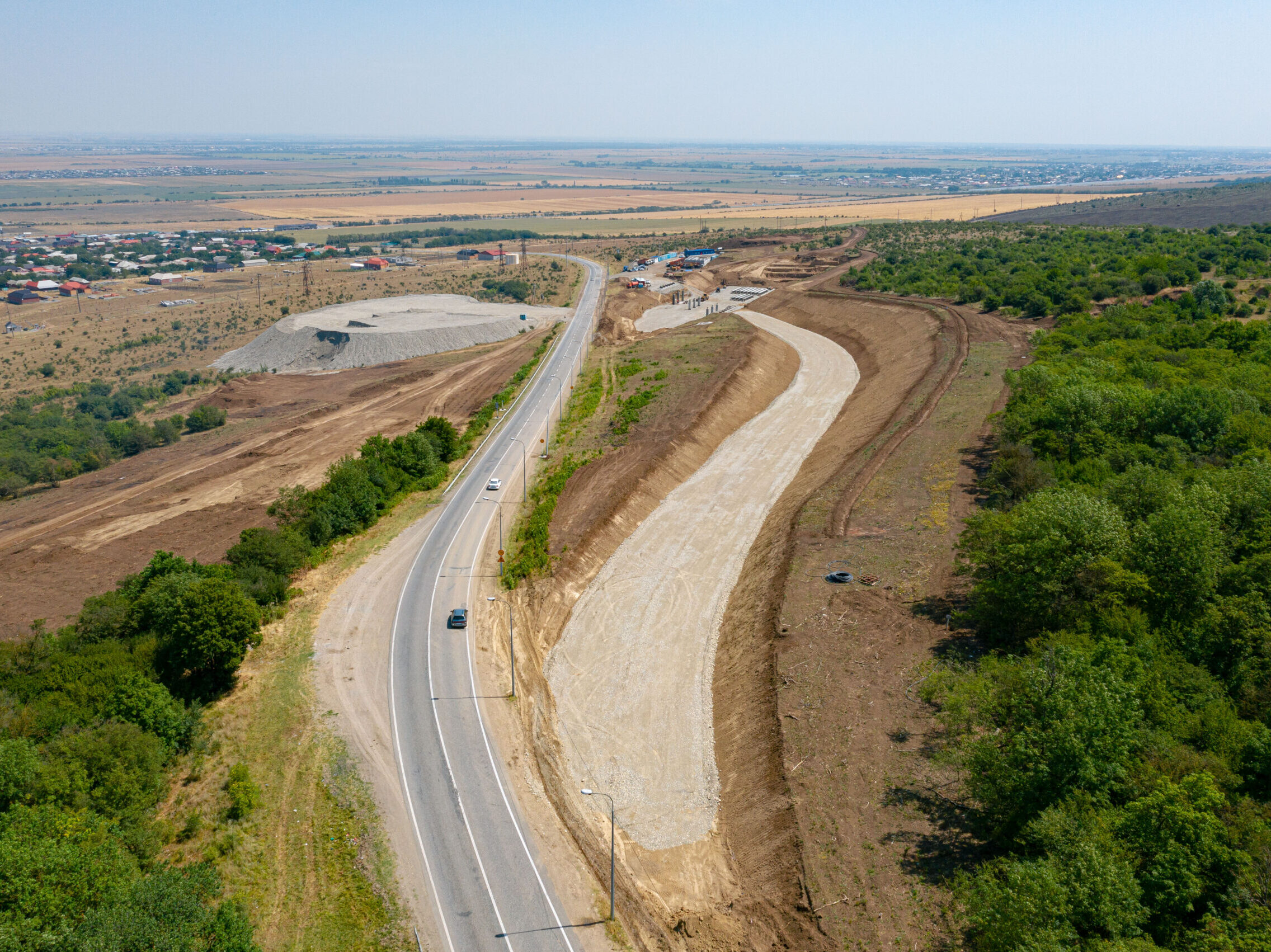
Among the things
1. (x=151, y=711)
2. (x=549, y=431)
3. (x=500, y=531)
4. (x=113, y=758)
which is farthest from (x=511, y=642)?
(x=549, y=431)

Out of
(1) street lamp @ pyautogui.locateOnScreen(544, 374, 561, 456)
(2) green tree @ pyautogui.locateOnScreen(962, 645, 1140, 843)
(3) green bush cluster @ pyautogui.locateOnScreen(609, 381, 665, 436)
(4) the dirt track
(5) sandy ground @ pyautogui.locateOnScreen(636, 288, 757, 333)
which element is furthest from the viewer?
(5) sandy ground @ pyautogui.locateOnScreen(636, 288, 757, 333)

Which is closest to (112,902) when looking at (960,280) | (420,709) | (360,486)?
(420,709)

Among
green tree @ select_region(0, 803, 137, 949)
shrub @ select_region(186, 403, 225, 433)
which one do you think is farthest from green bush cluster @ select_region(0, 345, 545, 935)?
shrub @ select_region(186, 403, 225, 433)

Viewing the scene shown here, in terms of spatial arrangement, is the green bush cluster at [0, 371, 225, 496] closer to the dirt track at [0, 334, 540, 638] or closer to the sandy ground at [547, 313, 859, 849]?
the dirt track at [0, 334, 540, 638]

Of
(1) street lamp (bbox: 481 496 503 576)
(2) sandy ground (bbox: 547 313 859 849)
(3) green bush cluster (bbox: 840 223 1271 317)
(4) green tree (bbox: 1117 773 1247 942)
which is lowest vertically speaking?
(2) sandy ground (bbox: 547 313 859 849)

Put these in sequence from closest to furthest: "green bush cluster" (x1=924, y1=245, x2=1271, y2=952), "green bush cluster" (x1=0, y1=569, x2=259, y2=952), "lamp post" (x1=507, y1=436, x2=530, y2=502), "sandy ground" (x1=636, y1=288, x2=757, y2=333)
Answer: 1. "green bush cluster" (x1=924, y1=245, x2=1271, y2=952)
2. "green bush cluster" (x1=0, y1=569, x2=259, y2=952)
3. "lamp post" (x1=507, y1=436, x2=530, y2=502)
4. "sandy ground" (x1=636, y1=288, x2=757, y2=333)

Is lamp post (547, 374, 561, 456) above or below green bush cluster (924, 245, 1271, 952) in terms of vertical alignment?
below

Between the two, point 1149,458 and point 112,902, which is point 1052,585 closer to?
point 1149,458
